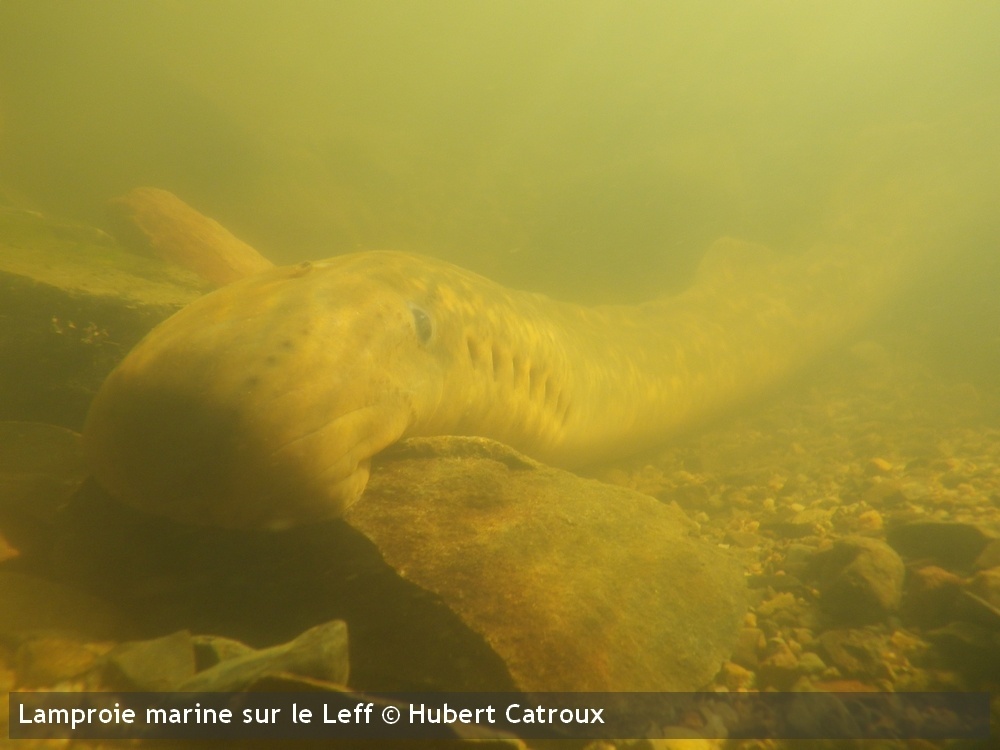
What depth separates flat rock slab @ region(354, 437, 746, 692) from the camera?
5.95 feet

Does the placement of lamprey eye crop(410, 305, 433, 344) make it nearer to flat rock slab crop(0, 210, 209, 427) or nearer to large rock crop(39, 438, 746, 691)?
large rock crop(39, 438, 746, 691)

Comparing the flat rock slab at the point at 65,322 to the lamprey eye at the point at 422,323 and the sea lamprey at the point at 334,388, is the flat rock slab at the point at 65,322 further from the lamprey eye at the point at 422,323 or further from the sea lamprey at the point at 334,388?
the lamprey eye at the point at 422,323

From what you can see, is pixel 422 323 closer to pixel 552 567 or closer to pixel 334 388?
pixel 334 388

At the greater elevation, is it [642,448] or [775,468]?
[642,448]

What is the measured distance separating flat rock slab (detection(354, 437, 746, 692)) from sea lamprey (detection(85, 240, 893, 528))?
0.27 meters

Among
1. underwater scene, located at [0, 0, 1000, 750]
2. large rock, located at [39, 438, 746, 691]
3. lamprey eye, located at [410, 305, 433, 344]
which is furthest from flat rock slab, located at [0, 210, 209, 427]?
lamprey eye, located at [410, 305, 433, 344]

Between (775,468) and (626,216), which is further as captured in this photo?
(626,216)

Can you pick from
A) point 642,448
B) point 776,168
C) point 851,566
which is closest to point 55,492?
point 851,566

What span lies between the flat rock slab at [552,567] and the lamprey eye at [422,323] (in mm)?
578

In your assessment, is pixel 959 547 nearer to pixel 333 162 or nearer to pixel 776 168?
pixel 333 162

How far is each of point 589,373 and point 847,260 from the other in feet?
33.2

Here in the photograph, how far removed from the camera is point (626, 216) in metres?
14.4

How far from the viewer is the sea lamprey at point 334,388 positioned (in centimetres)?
169

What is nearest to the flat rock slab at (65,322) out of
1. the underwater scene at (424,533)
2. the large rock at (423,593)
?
the underwater scene at (424,533)
